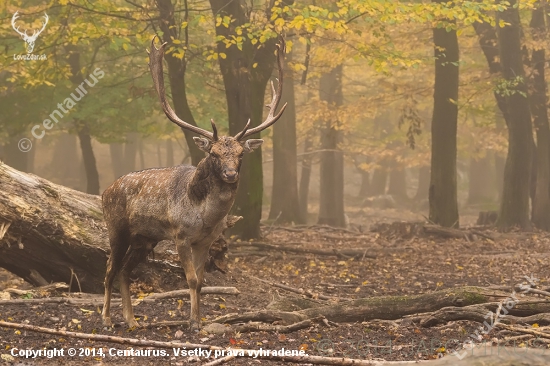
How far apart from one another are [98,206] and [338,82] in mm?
18245

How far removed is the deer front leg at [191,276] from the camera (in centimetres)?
701

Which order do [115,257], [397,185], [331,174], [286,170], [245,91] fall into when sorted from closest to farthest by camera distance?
[115,257], [245,91], [286,170], [331,174], [397,185]

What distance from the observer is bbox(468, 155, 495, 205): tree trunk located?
36.8m

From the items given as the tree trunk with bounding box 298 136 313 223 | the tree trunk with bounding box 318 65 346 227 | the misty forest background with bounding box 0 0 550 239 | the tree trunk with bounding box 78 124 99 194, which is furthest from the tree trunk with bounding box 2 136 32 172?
the tree trunk with bounding box 318 65 346 227

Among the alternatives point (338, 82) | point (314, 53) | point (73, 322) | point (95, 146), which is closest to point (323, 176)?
point (338, 82)

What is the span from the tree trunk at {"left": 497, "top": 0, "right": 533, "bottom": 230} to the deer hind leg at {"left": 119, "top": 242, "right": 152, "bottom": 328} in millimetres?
14609

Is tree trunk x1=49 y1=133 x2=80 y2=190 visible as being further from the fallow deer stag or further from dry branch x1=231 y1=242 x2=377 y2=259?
the fallow deer stag

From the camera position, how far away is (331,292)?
1083 centimetres

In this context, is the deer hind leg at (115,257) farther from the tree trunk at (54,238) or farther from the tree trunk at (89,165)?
the tree trunk at (89,165)

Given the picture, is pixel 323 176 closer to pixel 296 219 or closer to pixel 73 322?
pixel 296 219

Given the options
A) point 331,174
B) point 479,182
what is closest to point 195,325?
point 331,174

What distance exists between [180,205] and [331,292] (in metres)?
4.44

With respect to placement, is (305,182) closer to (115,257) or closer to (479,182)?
(479,182)

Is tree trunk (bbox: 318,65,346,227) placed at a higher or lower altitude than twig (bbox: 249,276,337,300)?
higher
